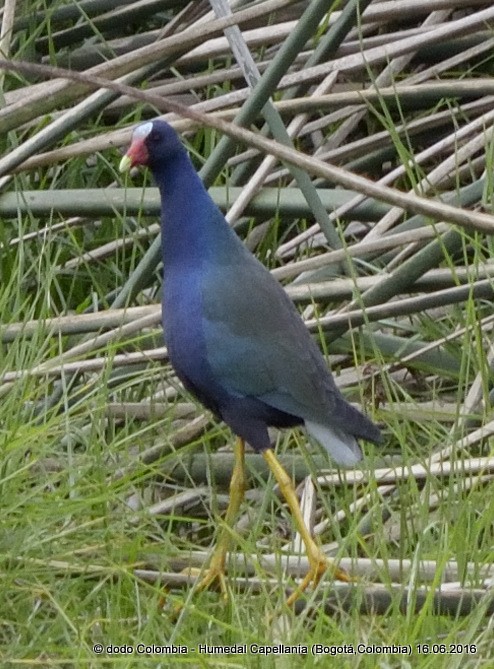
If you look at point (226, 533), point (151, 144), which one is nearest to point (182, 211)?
point (151, 144)

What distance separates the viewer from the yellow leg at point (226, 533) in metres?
1.76

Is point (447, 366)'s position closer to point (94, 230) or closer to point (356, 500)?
point (356, 500)

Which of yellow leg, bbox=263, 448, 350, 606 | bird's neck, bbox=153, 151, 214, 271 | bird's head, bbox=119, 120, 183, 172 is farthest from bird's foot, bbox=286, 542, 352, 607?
bird's head, bbox=119, 120, 183, 172

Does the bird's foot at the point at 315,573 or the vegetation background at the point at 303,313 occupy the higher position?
the vegetation background at the point at 303,313

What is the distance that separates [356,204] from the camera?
2.24 metres

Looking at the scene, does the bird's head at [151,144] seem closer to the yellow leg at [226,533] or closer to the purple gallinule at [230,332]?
the purple gallinule at [230,332]

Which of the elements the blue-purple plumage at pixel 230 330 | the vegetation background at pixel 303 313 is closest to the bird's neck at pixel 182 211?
the blue-purple plumage at pixel 230 330

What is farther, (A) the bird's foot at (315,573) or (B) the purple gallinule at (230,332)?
(B) the purple gallinule at (230,332)

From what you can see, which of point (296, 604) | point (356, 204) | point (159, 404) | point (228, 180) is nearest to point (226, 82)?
point (228, 180)

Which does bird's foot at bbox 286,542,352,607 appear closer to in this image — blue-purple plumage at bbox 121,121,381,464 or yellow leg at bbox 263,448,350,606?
yellow leg at bbox 263,448,350,606

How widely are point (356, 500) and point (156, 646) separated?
391mm

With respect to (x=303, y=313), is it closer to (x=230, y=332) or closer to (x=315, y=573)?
(x=230, y=332)

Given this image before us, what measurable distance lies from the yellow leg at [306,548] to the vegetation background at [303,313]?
0.10 ft

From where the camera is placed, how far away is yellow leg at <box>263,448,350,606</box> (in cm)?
166
